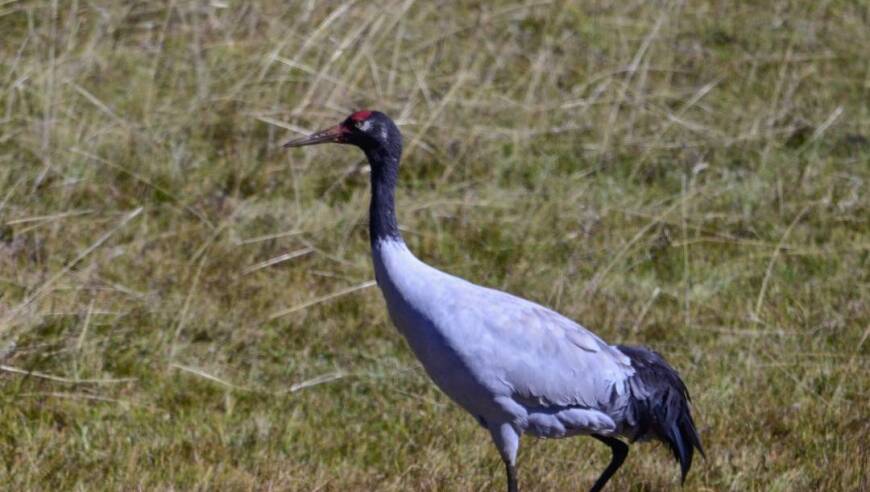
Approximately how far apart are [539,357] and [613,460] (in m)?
0.49

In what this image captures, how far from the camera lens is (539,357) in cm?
453

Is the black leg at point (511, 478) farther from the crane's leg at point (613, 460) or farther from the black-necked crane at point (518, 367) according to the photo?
the crane's leg at point (613, 460)

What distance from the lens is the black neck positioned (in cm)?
469

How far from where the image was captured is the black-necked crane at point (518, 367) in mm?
4449

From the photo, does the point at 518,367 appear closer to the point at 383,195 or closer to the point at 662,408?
the point at 662,408

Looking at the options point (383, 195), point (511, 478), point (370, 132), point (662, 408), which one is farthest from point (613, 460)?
point (370, 132)

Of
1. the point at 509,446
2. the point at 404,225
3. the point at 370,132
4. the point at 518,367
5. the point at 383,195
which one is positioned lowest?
the point at 404,225

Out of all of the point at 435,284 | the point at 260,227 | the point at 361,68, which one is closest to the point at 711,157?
the point at 361,68

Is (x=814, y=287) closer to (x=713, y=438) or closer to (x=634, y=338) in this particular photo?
(x=634, y=338)

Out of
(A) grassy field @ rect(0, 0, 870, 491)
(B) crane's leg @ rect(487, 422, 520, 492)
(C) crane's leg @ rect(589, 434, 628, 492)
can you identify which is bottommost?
(A) grassy field @ rect(0, 0, 870, 491)

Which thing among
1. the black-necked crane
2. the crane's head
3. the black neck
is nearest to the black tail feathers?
the black-necked crane

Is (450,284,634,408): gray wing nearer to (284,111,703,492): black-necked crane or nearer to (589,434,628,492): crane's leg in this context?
(284,111,703,492): black-necked crane

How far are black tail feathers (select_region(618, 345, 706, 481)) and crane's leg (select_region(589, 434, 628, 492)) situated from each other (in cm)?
9

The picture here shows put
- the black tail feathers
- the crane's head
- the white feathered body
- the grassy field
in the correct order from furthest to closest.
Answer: the grassy field < the crane's head < the black tail feathers < the white feathered body
